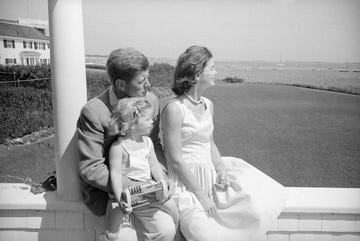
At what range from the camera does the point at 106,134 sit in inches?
67.1

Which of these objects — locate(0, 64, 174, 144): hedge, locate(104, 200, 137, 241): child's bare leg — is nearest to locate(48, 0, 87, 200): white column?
locate(104, 200, 137, 241): child's bare leg

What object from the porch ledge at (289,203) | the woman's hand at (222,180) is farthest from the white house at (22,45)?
the woman's hand at (222,180)

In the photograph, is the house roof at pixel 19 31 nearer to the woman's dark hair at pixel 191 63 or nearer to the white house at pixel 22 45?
the white house at pixel 22 45

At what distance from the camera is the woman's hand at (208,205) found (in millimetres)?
1797

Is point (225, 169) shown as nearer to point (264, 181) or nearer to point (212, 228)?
point (264, 181)

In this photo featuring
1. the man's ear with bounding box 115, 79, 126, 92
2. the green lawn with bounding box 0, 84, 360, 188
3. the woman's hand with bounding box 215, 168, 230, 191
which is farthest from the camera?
the green lawn with bounding box 0, 84, 360, 188

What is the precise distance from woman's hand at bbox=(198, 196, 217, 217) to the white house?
77.5 feet

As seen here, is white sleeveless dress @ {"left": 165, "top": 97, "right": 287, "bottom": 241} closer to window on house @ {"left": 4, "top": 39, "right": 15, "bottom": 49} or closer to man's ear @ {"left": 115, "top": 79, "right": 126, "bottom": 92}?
man's ear @ {"left": 115, "top": 79, "right": 126, "bottom": 92}

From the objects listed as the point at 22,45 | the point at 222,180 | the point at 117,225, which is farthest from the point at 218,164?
the point at 22,45

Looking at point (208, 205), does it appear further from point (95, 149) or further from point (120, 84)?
point (120, 84)

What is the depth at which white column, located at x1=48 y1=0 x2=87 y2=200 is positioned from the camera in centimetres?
185

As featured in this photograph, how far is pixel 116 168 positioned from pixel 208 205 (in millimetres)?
509

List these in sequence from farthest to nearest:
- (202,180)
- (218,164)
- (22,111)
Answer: (22,111) < (218,164) < (202,180)

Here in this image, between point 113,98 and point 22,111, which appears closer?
point 113,98
